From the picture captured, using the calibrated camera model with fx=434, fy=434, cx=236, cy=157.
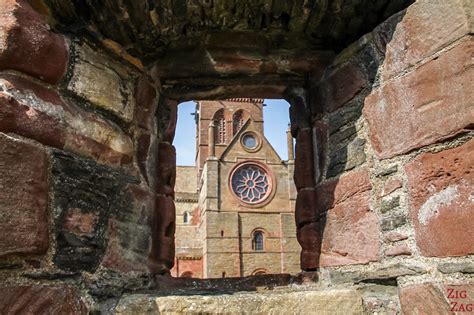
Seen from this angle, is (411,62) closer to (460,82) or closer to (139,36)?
(460,82)

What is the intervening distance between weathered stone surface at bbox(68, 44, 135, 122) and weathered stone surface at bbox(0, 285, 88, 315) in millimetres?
870

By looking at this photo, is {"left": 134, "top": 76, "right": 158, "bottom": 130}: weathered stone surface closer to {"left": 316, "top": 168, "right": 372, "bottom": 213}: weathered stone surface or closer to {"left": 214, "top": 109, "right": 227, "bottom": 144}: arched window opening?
{"left": 316, "top": 168, "right": 372, "bottom": 213}: weathered stone surface

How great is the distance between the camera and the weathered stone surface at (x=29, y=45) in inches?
65.9

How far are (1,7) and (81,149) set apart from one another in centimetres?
65

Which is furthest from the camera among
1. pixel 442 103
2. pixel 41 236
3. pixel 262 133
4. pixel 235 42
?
pixel 262 133

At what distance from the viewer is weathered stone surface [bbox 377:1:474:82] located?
5.84 feet

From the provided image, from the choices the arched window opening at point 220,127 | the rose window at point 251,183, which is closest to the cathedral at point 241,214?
the rose window at point 251,183

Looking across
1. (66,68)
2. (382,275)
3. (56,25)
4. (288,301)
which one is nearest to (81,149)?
(66,68)

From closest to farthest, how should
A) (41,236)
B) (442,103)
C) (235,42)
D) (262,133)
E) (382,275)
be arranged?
1. (41,236)
2. (442,103)
3. (382,275)
4. (235,42)
5. (262,133)

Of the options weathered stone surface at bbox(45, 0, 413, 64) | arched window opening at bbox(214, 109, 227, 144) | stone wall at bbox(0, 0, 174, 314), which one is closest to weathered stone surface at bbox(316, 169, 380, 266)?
weathered stone surface at bbox(45, 0, 413, 64)

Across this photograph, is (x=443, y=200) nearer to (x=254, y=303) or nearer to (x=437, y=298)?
(x=437, y=298)

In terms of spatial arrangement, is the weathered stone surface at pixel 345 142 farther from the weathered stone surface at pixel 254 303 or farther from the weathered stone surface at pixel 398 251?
the weathered stone surface at pixel 254 303

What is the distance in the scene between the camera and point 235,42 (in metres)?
2.47

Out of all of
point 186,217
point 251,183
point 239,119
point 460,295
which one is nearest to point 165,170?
point 460,295
